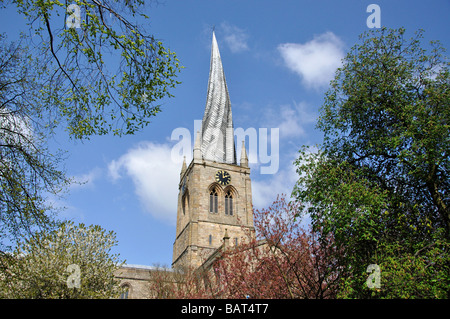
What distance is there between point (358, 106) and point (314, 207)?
3388 mm

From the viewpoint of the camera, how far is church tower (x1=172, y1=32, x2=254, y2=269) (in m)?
39.4

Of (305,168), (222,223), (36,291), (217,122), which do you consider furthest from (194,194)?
(305,168)

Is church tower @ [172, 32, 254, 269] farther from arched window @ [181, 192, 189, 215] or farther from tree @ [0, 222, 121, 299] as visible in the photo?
tree @ [0, 222, 121, 299]

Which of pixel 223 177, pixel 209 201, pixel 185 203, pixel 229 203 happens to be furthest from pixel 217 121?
pixel 209 201

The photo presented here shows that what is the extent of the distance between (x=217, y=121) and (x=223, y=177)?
10906 millimetres

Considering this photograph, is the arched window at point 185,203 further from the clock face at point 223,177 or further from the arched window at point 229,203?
the arched window at point 229,203

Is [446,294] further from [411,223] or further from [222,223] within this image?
[222,223]

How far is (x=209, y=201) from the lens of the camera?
140 feet

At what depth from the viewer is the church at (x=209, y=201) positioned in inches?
1489

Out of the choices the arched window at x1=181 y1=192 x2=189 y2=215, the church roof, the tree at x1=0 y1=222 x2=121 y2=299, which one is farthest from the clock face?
the tree at x1=0 y1=222 x2=121 y2=299

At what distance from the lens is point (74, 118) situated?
7691 mm

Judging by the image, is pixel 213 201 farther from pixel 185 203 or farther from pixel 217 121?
pixel 217 121

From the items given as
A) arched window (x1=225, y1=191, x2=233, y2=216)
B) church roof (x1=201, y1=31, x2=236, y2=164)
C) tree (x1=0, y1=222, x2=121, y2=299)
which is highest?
church roof (x1=201, y1=31, x2=236, y2=164)
